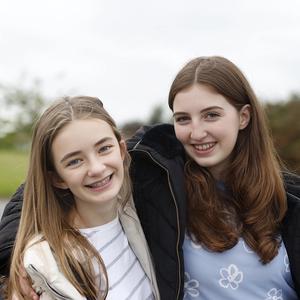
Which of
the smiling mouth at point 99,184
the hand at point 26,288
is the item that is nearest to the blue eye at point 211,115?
the smiling mouth at point 99,184

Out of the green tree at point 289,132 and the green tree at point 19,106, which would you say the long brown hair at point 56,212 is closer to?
the green tree at point 289,132

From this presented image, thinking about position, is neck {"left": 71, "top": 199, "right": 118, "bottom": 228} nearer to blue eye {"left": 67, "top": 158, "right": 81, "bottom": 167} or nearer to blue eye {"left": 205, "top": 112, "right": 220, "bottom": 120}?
blue eye {"left": 67, "top": 158, "right": 81, "bottom": 167}

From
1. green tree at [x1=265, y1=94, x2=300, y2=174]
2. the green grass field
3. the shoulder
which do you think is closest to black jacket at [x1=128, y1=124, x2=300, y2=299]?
the shoulder

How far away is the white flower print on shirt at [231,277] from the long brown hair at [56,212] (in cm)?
56

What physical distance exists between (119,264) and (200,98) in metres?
0.86

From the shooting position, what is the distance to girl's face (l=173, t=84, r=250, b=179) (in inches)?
104

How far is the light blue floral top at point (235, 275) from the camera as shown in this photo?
258cm

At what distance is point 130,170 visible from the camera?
284 centimetres

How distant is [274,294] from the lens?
2617 millimetres

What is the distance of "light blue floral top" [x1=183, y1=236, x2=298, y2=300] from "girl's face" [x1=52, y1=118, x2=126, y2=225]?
1.75 ft

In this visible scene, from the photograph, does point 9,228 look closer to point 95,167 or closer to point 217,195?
point 95,167

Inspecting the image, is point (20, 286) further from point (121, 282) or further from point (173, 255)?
point (173, 255)

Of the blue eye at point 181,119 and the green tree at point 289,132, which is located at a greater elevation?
the green tree at point 289,132

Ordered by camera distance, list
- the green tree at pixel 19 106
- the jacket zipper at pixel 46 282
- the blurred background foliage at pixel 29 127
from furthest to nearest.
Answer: the green tree at pixel 19 106
the blurred background foliage at pixel 29 127
the jacket zipper at pixel 46 282
